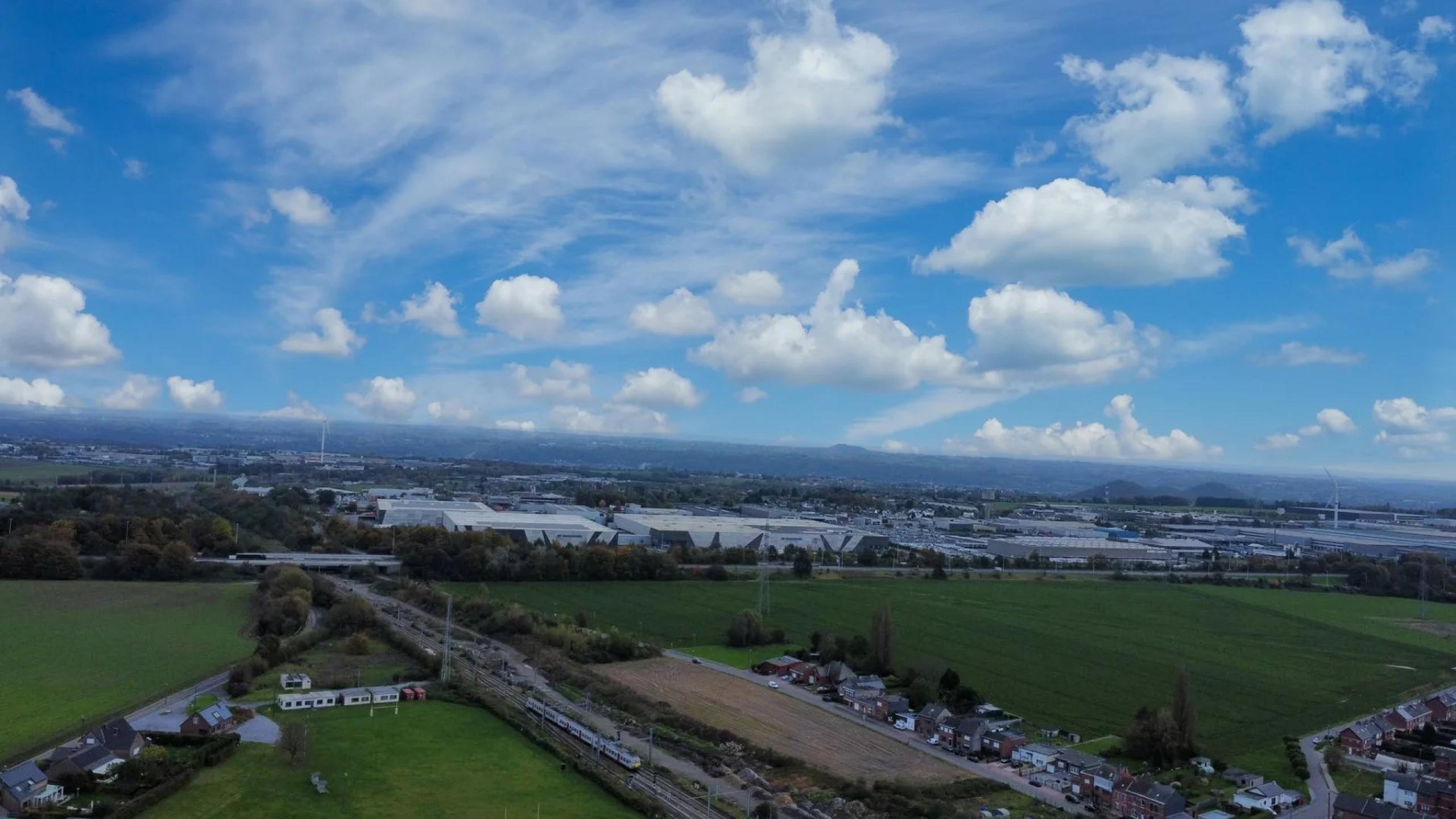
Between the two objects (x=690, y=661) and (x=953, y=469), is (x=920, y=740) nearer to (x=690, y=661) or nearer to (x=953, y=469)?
(x=690, y=661)

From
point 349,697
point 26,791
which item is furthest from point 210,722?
point 26,791

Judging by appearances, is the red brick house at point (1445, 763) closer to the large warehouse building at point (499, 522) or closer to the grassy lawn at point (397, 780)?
the grassy lawn at point (397, 780)

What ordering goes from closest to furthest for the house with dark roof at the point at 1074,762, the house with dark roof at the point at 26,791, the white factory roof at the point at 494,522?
the house with dark roof at the point at 26,791 → the house with dark roof at the point at 1074,762 → the white factory roof at the point at 494,522

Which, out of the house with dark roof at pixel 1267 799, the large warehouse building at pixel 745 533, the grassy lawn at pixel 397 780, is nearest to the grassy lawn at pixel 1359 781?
the house with dark roof at pixel 1267 799

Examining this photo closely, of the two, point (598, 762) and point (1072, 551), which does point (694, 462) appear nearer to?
point (1072, 551)

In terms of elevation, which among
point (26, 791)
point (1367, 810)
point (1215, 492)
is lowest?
point (26, 791)

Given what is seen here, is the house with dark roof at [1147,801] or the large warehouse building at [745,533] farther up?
the large warehouse building at [745,533]
